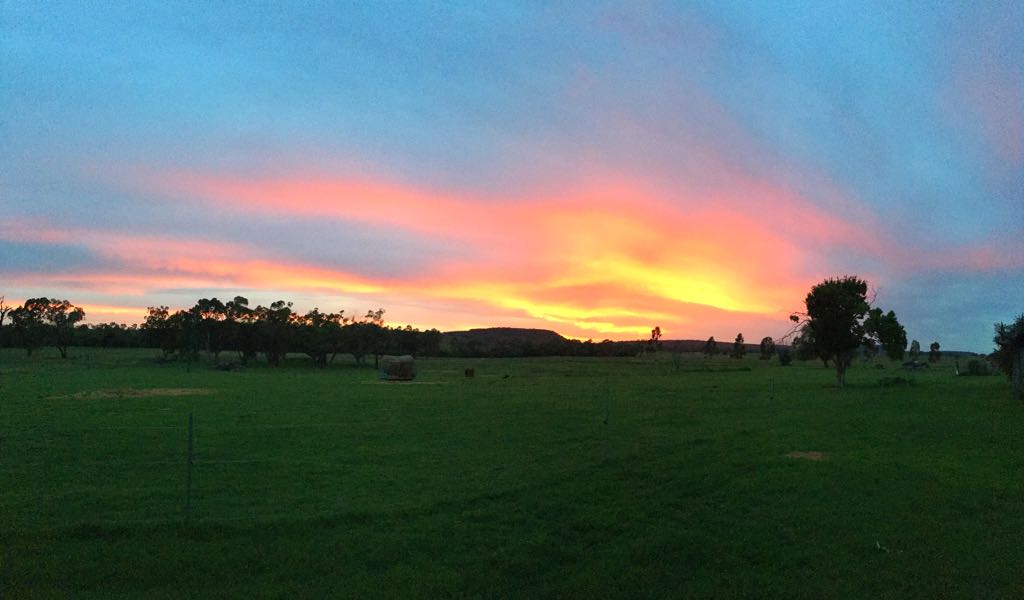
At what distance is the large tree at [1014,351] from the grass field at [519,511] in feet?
47.7

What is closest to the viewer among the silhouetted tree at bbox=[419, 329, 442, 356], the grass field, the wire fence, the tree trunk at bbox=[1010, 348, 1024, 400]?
the grass field

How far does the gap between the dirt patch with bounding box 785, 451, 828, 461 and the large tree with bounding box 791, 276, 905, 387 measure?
38990mm

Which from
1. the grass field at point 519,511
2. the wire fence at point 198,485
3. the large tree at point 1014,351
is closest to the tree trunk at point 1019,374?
the large tree at point 1014,351

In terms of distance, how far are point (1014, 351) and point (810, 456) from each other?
97.9 ft

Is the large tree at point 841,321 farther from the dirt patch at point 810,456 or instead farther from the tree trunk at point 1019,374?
the dirt patch at point 810,456

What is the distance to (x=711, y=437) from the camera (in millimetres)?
21078

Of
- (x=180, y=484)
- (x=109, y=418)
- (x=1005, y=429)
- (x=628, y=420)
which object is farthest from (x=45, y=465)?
(x=1005, y=429)

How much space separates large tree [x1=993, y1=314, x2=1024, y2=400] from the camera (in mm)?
35766

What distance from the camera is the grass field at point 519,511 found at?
906 centimetres

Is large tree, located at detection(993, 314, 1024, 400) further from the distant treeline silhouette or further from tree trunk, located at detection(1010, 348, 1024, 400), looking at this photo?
the distant treeline silhouette

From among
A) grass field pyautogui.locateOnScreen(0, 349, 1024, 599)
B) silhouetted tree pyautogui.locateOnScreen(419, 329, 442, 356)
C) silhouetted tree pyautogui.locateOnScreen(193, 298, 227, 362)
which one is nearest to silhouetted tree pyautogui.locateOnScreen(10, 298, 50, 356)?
silhouetted tree pyautogui.locateOnScreen(193, 298, 227, 362)

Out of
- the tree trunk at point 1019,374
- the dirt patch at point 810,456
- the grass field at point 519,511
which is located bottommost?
the grass field at point 519,511

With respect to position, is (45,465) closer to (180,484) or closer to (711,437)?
(180,484)

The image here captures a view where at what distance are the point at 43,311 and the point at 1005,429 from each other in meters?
147
